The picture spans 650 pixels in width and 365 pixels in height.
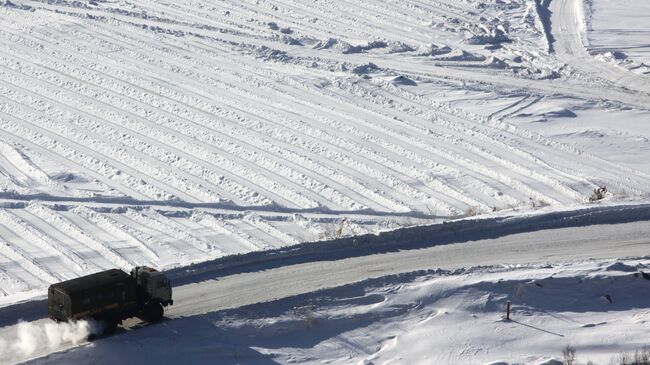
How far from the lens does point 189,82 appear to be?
34.4 m

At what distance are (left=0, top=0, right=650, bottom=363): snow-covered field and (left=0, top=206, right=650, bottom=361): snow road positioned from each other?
2.82 feet

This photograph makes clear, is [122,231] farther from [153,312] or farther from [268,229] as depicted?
[153,312]

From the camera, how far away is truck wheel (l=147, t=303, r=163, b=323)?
1734 centimetres

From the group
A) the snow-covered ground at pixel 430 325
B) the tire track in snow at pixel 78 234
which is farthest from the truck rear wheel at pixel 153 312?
the tire track in snow at pixel 78 234

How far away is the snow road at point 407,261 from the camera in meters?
18.6

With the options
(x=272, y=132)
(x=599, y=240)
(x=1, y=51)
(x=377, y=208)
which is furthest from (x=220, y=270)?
Result: (x=1, y=51)

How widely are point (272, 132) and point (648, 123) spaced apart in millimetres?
12667

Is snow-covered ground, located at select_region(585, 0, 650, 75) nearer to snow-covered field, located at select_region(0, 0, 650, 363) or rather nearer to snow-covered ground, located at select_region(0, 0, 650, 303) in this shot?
snow-covered field, located at select_region(0, 0, 650, 363)

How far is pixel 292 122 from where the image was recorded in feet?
102

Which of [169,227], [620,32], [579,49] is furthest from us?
[620,32]

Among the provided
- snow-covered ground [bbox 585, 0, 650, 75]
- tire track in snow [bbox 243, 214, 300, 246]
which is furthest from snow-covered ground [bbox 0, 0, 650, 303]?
snow-covered ground [bbox 585, 0, 650, 75]

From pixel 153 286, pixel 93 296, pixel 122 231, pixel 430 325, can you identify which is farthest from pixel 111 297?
pixel 122 231

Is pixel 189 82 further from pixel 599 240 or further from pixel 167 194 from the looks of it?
pixel 599 240

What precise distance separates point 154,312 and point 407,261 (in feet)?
19.2
